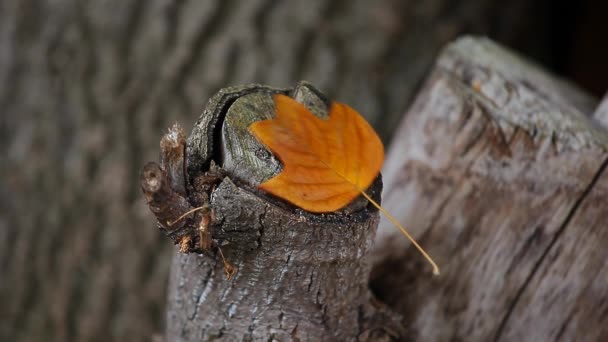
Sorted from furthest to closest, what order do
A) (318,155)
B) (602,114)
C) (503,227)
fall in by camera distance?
(602,114) → (503,227) → (318,155)

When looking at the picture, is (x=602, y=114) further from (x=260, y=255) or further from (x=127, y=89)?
(x=127, y=89)

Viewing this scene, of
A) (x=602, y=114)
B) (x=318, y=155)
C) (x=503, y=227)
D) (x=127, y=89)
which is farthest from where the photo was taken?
(x=127, y=89)

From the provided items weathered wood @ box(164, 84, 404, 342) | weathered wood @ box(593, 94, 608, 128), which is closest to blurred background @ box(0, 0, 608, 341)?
weathered wood @ box(593, 94, 608, 128)

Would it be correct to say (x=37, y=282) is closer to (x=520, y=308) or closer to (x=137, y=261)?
(x=137, y=261)

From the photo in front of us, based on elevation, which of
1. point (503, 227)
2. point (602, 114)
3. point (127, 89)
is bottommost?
point (127, 89)

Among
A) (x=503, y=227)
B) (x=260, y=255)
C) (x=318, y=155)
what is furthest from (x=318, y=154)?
(x=503, y=227)

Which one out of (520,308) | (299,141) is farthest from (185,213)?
(520,308)

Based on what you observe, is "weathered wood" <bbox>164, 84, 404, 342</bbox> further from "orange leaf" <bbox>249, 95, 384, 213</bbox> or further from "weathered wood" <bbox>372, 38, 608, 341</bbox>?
"weathered wood" <bbox>372, 38, 608, 341</bbox>

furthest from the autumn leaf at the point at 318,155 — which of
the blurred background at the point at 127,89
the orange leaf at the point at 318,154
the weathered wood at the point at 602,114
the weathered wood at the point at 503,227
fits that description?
the blurred background at the point at 127,89
